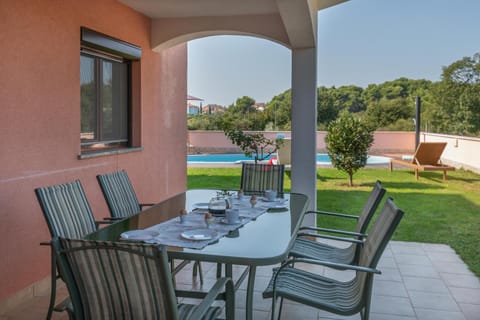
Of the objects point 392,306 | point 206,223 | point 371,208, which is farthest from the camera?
point 392,306

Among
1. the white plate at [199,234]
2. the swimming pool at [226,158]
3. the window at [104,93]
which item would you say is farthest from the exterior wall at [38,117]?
the swimming pool at [226,158]

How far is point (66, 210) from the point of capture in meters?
2.79

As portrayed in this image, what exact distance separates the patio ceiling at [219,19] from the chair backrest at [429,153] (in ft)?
22.0

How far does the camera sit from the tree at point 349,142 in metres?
8.70

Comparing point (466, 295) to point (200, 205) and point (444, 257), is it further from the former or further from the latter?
point (200, 205)

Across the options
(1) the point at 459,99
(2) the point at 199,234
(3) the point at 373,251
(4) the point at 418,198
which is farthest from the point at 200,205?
(1) the point at 459,99

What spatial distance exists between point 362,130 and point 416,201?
1.75m

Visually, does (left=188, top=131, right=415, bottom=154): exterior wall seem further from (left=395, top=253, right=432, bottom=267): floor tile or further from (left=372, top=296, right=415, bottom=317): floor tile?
(left=372, top=296, right=415, bottom=317): floor tile

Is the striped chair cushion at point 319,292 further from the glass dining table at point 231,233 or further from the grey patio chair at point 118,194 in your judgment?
the grey patio chair at point 118,194

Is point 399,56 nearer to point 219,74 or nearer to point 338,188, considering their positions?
point 219,74

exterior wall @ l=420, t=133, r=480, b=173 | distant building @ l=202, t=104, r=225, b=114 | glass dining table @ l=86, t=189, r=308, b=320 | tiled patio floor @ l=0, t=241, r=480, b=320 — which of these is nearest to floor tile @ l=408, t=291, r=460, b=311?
tiled patio floor @ l=0, t=241, r=480, b=320

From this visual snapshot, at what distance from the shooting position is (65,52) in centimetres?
374

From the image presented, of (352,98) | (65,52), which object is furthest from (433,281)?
(352,98)

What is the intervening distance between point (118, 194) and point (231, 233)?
4.52 ft
